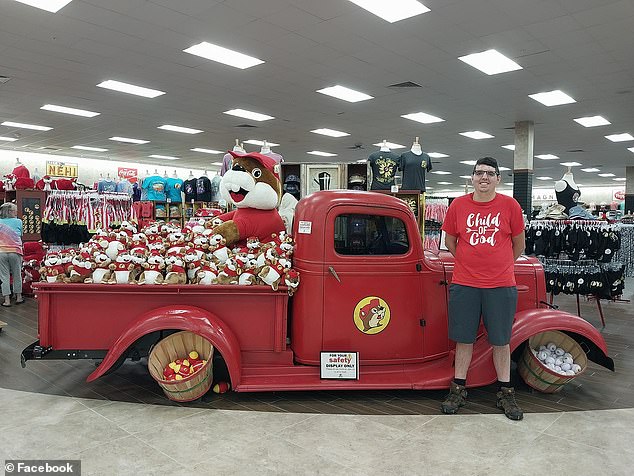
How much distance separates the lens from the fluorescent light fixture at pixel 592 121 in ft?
35.3

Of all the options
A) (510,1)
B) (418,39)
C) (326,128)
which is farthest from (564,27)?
(326,128)

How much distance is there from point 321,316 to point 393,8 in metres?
3.83

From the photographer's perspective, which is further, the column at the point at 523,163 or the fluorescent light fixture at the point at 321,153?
the fluorescent light fixture at the point at 321,153

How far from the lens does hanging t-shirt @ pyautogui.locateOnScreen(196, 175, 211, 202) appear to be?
10023 mm

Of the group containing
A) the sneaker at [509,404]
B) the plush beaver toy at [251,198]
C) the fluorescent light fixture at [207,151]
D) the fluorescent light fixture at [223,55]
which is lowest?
the sneaker at [509,404]

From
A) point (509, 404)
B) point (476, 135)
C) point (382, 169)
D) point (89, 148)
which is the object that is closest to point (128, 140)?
point (89, 148)

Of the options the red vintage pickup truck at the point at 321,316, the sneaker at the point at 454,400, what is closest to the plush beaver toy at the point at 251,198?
the red vintage pickup truck at the point at 321,316

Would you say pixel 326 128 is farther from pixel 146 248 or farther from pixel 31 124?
pixel 146 248

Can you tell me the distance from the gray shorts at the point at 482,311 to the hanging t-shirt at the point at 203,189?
772 cm

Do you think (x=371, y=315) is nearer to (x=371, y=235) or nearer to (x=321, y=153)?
(x=371, y=235)

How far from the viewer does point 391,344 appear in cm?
337

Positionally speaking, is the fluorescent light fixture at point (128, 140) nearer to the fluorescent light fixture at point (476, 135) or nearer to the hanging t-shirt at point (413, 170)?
the fluorescent light fixture at point (476, 135)

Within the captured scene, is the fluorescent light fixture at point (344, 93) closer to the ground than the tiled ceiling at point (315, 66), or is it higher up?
higher up

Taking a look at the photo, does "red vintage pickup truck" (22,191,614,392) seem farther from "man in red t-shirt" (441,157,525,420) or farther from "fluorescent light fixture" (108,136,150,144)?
"fluorescent light fixture" (108,136,150,144)
